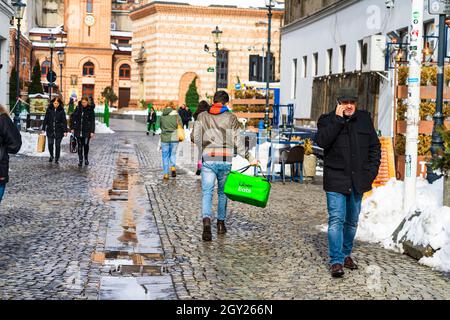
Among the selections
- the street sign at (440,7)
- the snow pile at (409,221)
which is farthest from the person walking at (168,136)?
the snow pile at (409,221)

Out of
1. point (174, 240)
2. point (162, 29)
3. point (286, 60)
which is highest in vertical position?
point (162, 29)

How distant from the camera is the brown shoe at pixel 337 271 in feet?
27.3

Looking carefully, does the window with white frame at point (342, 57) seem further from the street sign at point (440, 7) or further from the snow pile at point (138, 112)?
the snow pile at point (138, 112)

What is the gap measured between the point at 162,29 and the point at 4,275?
70.5m

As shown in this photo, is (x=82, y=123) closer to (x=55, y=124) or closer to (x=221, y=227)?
(x=55, y=124)

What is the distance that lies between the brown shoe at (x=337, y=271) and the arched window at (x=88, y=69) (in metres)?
93.9

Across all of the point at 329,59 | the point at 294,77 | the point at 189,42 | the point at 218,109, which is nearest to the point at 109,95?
the point at 189,42

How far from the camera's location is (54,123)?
76.9ft

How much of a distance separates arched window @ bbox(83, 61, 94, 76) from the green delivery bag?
91775mm

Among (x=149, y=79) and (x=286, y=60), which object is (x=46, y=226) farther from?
(x=149, y=79)

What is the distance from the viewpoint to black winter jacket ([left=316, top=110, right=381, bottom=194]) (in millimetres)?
8398

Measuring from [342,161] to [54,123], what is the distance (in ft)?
53.0
